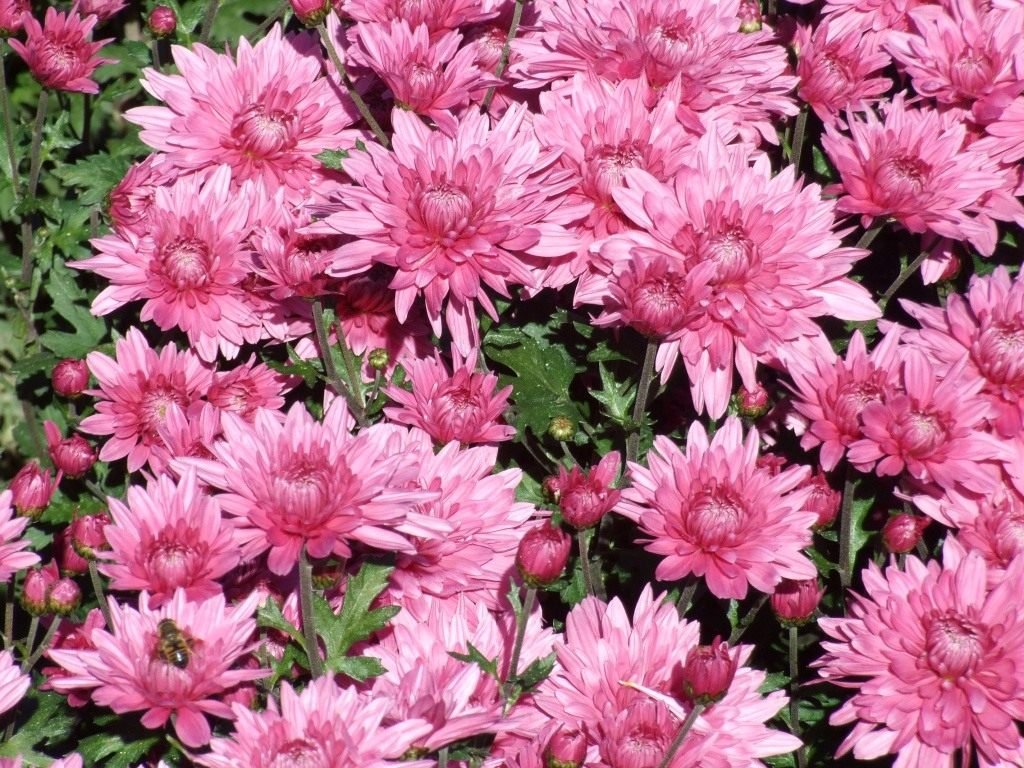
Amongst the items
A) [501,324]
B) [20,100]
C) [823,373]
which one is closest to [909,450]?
[823,373]

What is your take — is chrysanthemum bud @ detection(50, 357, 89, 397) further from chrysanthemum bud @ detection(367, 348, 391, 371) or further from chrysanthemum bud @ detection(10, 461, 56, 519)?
chrysanthemum bud @ detection(367, 348, 391, 371)

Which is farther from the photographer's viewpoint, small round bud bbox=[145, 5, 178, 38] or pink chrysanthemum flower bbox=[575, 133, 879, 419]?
small round bud bbox=[145, 5, 178, 38]

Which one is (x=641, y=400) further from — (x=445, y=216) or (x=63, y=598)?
(x=63, y=598)

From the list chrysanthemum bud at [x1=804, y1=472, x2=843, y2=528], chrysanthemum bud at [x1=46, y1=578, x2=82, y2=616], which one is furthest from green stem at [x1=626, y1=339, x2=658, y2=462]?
chrysanthemum bud at [x1=46, y1=578, x2=82, y2=616]

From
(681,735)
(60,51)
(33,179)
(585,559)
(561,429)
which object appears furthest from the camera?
(33,179)

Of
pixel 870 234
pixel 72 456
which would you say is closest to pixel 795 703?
pixel 870 234

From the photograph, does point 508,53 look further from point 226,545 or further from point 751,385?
point 226,545

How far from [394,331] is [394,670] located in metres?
0.91

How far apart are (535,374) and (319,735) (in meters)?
1.13

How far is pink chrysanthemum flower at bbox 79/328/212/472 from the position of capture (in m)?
2.78

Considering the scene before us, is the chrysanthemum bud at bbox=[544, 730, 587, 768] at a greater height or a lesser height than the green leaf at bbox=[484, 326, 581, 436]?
lesser

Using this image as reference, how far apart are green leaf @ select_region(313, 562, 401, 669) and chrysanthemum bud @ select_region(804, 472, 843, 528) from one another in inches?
34.3

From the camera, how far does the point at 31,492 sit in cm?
254

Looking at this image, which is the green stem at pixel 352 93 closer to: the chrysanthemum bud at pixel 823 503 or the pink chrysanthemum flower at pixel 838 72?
the pink chrysanthemum flower at pixel 838 72
